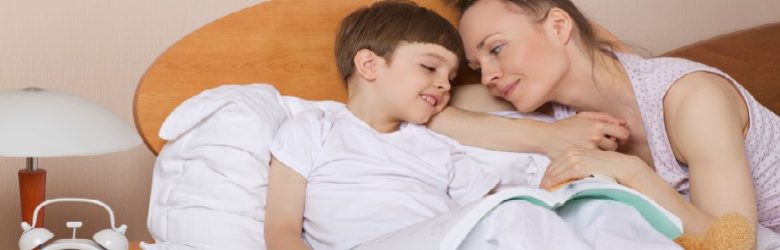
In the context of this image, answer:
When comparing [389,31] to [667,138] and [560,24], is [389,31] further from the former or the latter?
[667,138]

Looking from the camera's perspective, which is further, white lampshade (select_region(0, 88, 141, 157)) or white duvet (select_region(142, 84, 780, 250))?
white duvet (select_region(142, 84, 780, 250))

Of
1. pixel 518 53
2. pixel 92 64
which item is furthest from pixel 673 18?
pixel 92 64

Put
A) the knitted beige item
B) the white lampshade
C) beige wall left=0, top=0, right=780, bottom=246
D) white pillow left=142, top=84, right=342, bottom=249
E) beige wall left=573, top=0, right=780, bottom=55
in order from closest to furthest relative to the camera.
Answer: the knitted beige item
the white lampshade
white pillow left=142, top=84, right=342, bottom=249
beige wall left=0, top=0, right=780, bottom=246
beige wall left=573, top=0, right=780, bottom=55

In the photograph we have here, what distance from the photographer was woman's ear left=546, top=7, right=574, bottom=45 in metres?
1.61

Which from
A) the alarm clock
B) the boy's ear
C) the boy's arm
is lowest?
the alarm clock

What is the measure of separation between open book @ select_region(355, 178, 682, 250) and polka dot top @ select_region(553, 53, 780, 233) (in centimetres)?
35

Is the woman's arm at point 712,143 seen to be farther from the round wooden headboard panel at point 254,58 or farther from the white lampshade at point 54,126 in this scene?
the white lampshade at point 54,126

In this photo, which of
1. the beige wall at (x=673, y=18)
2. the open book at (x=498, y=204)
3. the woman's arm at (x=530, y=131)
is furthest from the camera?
the beige wall at (x=673, y=18)

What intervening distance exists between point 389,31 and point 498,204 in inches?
21.2

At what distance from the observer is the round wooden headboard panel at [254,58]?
165cm

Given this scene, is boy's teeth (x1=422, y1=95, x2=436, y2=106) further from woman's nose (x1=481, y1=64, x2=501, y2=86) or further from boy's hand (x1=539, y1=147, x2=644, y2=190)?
boy's hand (x1=539, y1=147, x2=644, y2=190)

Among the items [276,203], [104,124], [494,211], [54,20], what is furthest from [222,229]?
[54,20]

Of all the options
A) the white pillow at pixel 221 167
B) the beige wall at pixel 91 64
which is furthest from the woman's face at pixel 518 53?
the beige wall at pixel 91 64

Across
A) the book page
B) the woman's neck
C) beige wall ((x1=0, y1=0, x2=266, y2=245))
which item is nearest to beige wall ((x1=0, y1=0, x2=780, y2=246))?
beige wall ((x1=0, y1=0, x2=266, y2=245))
